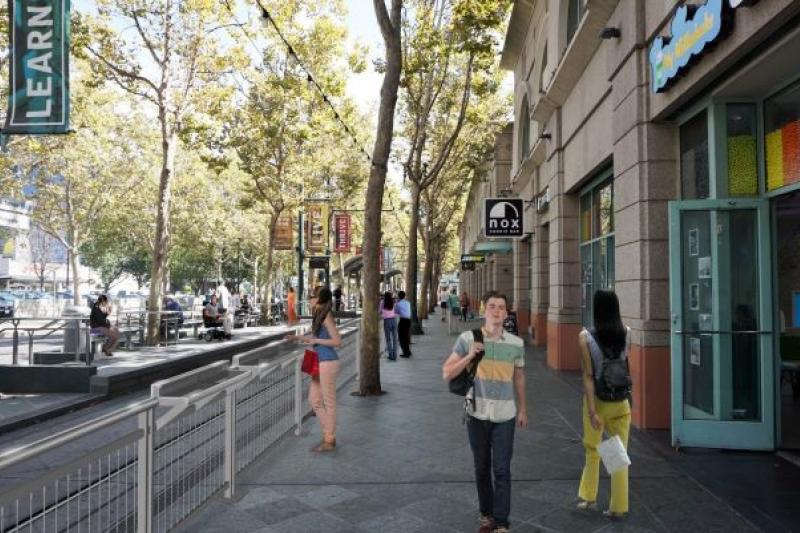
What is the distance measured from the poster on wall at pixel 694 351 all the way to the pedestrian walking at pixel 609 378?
101 inches

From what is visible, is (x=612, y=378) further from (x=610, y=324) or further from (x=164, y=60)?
(x=164, y=60)

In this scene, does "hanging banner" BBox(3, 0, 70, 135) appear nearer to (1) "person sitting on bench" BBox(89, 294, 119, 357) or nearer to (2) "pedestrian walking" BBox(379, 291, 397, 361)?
(1) "person sitting on bench" BBox(89, 294, 119, 357)

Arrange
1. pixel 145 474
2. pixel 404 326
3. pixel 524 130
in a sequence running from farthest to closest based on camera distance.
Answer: pixel 524 130 < pixel 404 326 < pixel 145 474

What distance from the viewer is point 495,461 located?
4.27m

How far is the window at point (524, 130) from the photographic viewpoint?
70.7ft

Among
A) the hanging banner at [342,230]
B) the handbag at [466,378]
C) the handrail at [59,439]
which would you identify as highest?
the hanging banner at [342,230]

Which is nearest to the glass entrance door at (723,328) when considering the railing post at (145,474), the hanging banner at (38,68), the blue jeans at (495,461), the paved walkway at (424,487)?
the paved walkway at (424,487)

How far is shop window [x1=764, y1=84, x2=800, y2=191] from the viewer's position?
609cm

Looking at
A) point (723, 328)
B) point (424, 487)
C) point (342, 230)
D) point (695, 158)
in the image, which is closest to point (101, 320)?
point (424, 487)

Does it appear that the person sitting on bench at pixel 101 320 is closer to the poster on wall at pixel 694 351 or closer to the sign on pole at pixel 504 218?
the sign on pole at pixel 504 218

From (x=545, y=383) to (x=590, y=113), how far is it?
4.81 meters

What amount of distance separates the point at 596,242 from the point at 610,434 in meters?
7.70

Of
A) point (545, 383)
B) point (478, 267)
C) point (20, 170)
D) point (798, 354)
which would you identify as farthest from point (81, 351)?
point (478, 267)

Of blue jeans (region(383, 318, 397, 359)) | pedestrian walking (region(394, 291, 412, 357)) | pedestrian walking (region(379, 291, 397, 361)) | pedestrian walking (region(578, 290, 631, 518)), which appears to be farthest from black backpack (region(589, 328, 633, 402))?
pedestrian walking (region(394, 291, 412, 357))
